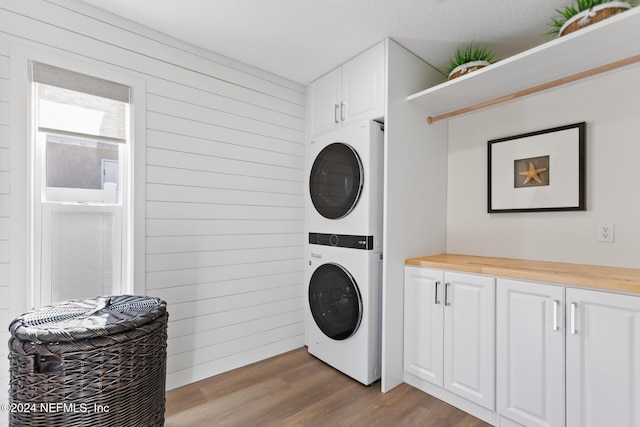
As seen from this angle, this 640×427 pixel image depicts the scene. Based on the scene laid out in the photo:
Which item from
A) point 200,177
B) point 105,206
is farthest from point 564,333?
point 105,206

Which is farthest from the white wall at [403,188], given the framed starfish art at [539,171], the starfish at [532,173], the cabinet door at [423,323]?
the starfish at [532,173]

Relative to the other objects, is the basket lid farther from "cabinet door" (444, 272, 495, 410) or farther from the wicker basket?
the wicker basket

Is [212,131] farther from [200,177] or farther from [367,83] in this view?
[367,83]

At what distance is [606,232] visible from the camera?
1.78 meters

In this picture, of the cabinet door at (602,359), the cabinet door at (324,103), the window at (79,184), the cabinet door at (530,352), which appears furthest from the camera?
the cabinet door at (324,103)

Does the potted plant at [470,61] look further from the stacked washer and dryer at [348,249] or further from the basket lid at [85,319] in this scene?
the basket lid at [85,319]

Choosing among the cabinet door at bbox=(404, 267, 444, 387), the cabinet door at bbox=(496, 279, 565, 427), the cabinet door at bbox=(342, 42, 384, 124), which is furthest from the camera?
the cabinet door at bbox=(342, 42, 384, 124)

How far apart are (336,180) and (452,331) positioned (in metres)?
1.30

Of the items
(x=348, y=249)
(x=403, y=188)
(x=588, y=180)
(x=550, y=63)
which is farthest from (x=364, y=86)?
(x=588, y=180)

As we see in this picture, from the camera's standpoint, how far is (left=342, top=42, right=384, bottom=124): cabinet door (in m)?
2.12

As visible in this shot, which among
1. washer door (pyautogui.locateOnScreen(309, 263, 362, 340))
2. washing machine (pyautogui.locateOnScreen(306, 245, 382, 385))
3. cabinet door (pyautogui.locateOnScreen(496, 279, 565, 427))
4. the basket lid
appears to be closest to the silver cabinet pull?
cabinet door (pyautogui.locateOnScreen(496, 279, 565, 427))

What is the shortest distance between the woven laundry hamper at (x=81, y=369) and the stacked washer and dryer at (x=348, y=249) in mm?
1334

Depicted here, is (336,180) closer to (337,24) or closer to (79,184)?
(337,24)

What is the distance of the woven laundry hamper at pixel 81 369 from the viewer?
3.50 feet
